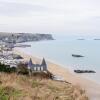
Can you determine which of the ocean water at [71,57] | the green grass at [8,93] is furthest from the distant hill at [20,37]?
the green grass at [8,93]

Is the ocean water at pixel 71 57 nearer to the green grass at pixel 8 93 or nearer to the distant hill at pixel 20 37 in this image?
the green grass at pixel 8 93

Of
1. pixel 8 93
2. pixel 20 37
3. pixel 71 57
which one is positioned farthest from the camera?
pixel 20 37

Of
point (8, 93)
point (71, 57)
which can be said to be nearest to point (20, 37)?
point (71, 57)

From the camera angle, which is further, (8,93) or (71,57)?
(71,57)

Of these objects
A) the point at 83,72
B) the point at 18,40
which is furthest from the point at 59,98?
the point at 18,40

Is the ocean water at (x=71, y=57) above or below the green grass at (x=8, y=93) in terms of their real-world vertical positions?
below

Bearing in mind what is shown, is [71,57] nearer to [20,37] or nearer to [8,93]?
[8,93]

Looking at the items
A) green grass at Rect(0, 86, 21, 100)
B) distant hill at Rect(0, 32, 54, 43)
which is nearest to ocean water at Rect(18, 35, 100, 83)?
green grass at Rect(0, 86, 21, 100)

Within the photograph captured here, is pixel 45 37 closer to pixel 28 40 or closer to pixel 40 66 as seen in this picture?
pixel 28 40

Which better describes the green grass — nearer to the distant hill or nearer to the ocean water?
the ocean water

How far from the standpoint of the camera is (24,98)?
6027 millimetres

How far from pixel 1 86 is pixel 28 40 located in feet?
501

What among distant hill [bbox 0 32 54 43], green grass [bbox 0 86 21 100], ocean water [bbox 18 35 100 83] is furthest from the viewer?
distant hill [bbox 0 32 54 43]

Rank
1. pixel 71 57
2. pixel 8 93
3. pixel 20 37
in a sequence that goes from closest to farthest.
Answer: pixel 8 93 < pixel 71 57 < pixel 20 37
